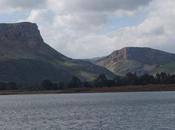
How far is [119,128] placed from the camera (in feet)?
249

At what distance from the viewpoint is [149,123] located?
3206 inches

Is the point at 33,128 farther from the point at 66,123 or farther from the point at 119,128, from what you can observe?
the point at 119,128

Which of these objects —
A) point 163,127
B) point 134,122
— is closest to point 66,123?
point 134,122

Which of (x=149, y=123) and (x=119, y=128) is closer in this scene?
(x=119, y=128)

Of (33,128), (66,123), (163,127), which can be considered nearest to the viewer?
(163,127)

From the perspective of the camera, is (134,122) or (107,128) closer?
(107,128)

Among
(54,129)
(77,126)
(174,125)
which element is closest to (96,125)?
(77,126)

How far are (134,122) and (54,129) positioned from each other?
619 inches

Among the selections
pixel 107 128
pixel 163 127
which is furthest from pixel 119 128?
pixel 163 127

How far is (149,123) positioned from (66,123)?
16.1 metres

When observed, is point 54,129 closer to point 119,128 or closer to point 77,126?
point 77,126

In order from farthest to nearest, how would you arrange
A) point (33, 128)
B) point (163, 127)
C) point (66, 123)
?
point (66, 123) < point (33, 128) < point (163, 127)

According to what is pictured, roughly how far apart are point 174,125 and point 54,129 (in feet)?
64.4

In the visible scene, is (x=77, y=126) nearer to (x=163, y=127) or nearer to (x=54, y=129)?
(x=54, y=129)
